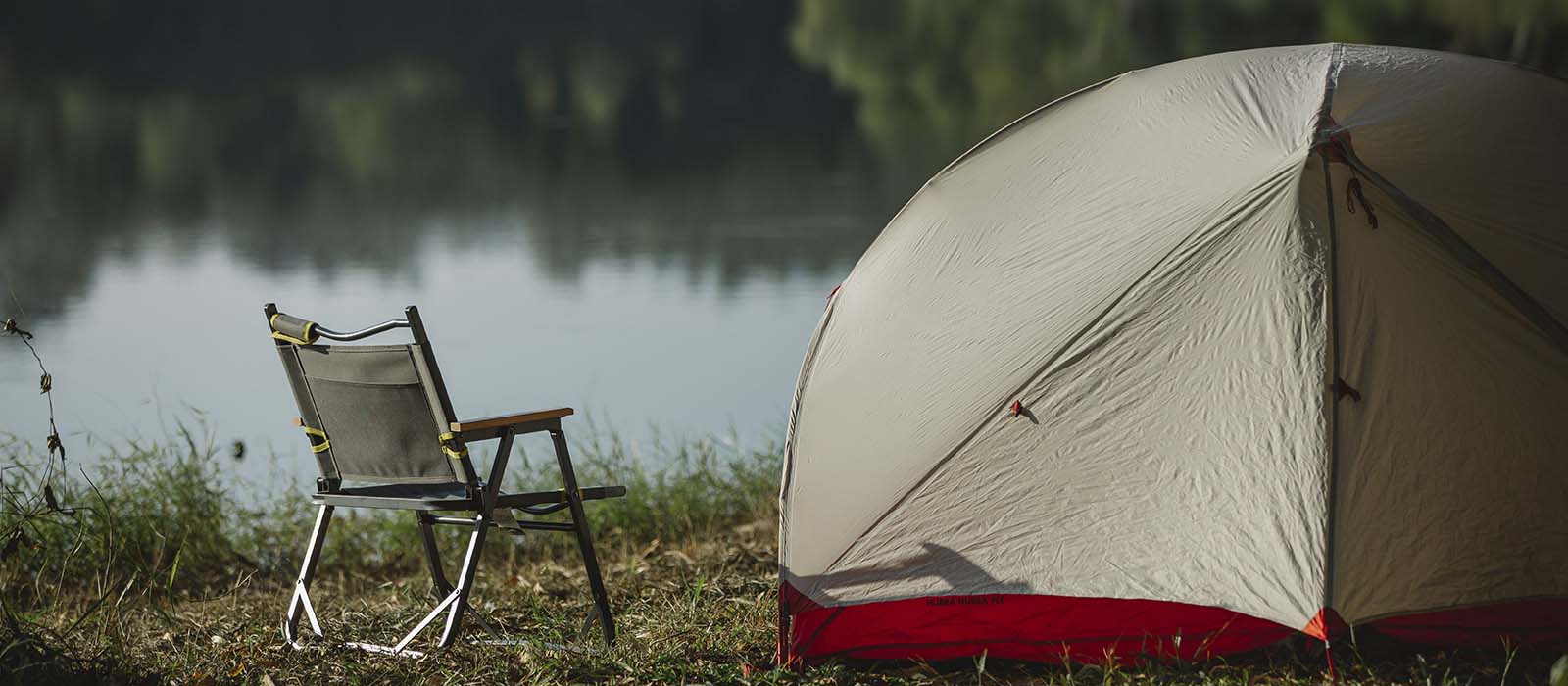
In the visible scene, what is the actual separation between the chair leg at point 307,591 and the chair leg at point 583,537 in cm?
67

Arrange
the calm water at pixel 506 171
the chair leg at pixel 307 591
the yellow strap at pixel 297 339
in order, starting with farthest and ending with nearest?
the calm water at pixel 506 171 < the chair leg at pixel 307 591 < the yellow strap at pixel 297 339

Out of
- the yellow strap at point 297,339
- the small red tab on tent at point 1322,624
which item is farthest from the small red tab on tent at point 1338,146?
the yellow strap at point 297,339

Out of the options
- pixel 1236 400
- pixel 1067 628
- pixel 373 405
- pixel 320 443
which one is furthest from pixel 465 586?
pixel 1236 400

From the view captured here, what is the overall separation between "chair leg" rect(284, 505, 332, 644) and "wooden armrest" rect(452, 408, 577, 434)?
0.61m

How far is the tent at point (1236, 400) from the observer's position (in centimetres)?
354

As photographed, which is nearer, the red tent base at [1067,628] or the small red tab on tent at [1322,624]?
the small red tab on tent at [1322,624]

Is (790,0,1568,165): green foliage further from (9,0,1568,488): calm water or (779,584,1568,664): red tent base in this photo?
(779,584,1568,664): red tent base

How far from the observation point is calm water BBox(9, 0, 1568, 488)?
1134cm

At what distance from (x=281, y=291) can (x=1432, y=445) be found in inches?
540

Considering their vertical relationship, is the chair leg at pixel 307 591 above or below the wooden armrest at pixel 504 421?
below

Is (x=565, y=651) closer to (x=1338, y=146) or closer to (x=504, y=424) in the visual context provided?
(x=504, y=424)

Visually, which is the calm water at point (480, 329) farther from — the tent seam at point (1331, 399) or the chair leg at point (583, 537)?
the tent seam at point (1331, 399)

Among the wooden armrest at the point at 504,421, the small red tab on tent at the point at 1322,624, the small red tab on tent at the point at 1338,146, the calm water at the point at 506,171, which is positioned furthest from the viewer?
the calm water at the point at 506,171

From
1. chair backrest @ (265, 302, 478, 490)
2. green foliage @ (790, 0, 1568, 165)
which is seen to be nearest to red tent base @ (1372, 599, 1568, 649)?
chair backrest @ (265, 302, 478, 490)
